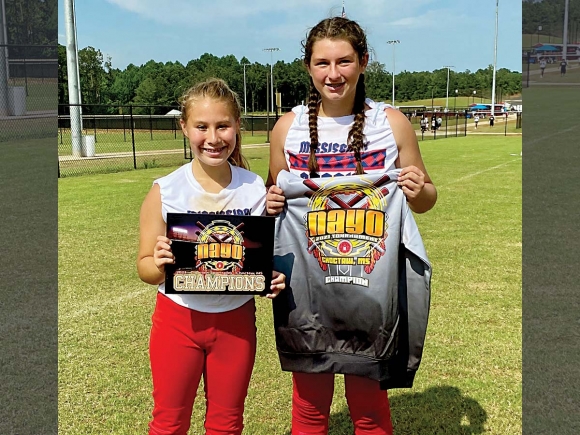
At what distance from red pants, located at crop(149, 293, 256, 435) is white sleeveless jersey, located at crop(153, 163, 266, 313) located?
0.03 metres

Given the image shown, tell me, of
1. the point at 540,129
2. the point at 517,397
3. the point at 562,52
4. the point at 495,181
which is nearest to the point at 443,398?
the point at 517,397

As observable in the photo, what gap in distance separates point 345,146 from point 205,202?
0.51 m

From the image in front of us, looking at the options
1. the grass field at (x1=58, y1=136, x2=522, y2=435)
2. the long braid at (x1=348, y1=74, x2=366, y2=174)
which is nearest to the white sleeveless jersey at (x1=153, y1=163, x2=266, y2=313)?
the long braid at (x1=348, y1=74, x2=366, y2=174)

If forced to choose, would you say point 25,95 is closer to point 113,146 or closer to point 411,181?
point 113,146

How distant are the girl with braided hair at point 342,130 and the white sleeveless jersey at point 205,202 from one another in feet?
0.24

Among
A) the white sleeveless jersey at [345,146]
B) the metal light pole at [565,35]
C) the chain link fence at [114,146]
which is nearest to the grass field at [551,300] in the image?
the white sleeveless jersey at [345,146]

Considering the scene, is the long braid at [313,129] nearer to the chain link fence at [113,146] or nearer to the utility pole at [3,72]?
the chain link fence at [113,146]

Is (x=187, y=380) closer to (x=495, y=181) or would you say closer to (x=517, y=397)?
(x=517, y=397)

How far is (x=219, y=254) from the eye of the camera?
6.72 feet

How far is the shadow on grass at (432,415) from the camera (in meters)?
3.17

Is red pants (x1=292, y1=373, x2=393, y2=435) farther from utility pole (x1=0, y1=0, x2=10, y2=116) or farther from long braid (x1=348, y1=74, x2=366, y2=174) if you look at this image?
utility pole (x1=0, y1=0, x2=10, y2=116)

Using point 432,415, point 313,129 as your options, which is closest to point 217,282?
point 313,129

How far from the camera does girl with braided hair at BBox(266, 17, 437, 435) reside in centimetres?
210

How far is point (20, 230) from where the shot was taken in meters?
8.09
